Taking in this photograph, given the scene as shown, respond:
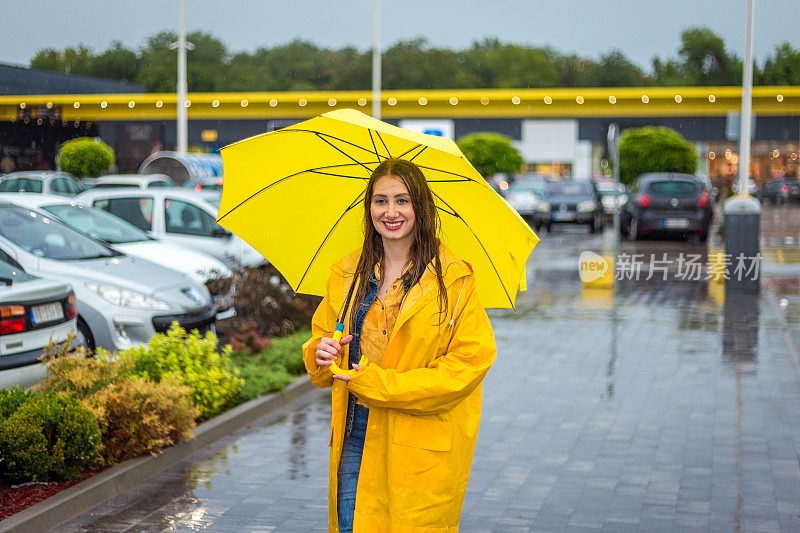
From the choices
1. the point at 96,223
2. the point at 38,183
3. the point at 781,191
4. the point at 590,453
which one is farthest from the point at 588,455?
the point at 781,191

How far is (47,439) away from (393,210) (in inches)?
128

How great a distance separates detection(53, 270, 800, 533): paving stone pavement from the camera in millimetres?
5801

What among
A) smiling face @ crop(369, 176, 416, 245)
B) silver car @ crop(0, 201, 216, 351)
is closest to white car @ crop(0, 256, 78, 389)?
silver car @ crop(0, 201, 216, 351)

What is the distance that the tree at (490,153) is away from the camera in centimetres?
4862

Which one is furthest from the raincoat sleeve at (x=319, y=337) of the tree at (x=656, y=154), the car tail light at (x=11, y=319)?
the tree at (x=656, y=154)

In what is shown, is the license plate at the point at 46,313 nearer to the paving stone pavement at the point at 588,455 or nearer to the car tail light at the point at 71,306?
the car tail light at the point at 71,306

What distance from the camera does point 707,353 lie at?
11094 millimetres

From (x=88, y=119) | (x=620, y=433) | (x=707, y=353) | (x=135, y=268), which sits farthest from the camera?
(x=88, y=119)

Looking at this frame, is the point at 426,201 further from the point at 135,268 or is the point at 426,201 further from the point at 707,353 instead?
the point at 707,353

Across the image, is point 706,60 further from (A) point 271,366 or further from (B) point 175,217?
(A) point 271,366

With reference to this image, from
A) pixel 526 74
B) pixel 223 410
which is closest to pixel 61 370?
pixel 223 410

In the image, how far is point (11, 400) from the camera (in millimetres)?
6145

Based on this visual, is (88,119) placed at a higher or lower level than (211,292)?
higher

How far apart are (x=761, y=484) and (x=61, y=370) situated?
435cm
